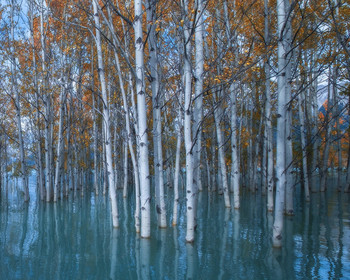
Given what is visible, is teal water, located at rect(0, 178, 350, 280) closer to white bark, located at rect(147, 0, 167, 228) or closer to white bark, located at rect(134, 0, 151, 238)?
white bark, located at rect(147, 0, 167, 228)

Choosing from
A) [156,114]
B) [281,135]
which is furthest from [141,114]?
[281,135]

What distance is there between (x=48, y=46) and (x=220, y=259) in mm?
12036

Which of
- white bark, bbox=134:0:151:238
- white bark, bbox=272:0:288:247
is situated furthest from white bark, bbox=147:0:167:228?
white bark, bbox=272:0:288:247

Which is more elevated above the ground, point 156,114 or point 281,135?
point 156,114

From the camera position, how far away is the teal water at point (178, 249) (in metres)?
5.02

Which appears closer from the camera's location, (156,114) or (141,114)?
(141,114)

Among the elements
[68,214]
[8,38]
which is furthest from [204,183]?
[8,38]

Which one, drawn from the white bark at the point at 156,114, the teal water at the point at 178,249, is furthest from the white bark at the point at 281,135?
the white bark at the point at 156,114

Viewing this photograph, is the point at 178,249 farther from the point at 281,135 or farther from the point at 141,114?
the point at 281,135

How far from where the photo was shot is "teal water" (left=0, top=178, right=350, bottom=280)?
502 centimetres

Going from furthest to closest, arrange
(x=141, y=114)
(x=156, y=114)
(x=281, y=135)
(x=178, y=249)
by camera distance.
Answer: (x=156, y=114) → (x=141, y=114) → (x=178, y=249) → (x=281, y=135)

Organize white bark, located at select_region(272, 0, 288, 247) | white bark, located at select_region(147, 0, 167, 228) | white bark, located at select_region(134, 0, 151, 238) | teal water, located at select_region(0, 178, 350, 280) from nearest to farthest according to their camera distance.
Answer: teal water, located at select_region(0, 178, 350, 280) → white bark, located at select_region(272, 0, 288, 247) → white bark, located at select_region(134, 0, 151, 238) → white bark, located at select_region(147, 0, 167, 228)

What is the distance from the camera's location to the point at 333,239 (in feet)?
23.0

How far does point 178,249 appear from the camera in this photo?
625cm
